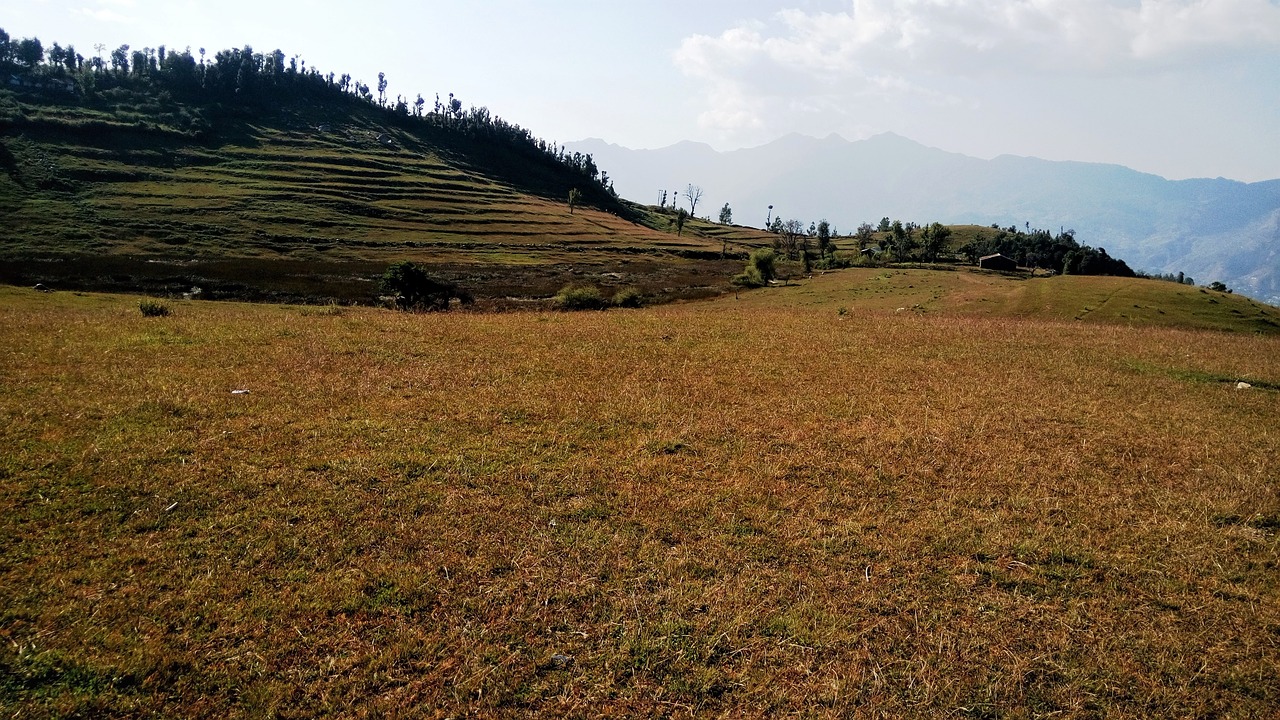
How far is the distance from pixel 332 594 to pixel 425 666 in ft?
6.15

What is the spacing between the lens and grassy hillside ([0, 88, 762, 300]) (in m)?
73.2

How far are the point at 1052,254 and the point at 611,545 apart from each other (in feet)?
623

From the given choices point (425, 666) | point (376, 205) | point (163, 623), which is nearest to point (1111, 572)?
point (425, 666)

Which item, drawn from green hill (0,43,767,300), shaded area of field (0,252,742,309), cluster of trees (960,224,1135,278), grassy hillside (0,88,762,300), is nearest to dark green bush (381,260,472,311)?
shaded area of field (0,252,742,309)

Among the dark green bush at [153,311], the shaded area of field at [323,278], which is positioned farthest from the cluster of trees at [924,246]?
the dark green bush at [153,311]

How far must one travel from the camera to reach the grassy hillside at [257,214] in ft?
240

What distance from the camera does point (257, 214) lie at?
111m

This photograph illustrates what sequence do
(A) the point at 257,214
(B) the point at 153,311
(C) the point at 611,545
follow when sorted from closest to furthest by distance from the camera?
(C) the point at 611,545
(B) the point at 153,311
(A) the point at 257,214

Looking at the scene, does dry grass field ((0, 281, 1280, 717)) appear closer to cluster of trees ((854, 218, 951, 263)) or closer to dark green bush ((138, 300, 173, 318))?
dark green bush ((138, 300, 173, 318))

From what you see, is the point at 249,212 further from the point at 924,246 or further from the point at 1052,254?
the point at 1052,254

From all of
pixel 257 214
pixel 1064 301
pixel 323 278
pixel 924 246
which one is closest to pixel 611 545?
pixel 1064 301

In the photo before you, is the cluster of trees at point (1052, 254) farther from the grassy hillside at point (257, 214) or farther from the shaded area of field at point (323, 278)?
the shaded area of field at point (323, 278)

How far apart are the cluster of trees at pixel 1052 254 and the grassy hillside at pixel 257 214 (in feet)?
258

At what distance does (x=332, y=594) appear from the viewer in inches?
287
